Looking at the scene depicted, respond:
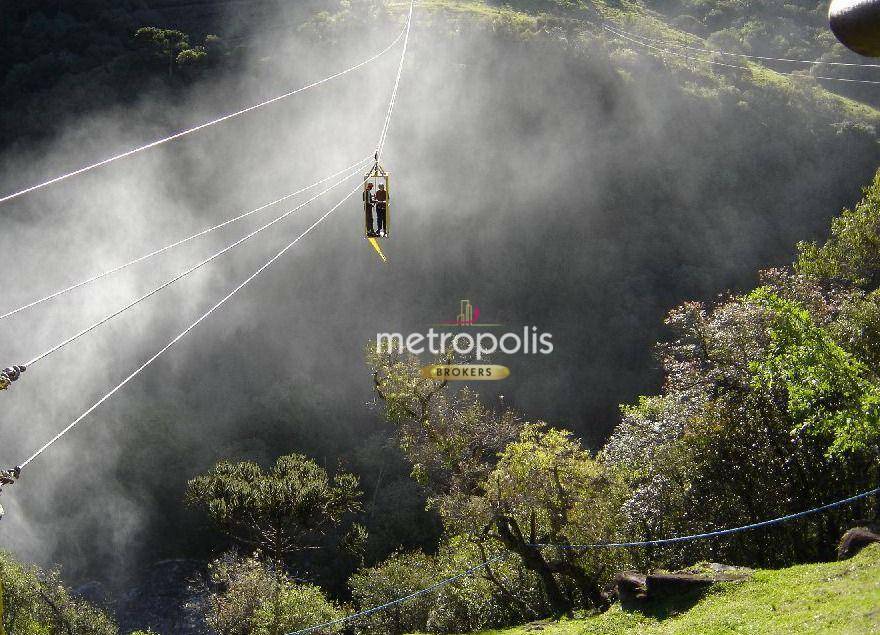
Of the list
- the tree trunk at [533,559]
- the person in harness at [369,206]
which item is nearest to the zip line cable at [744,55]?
the person in harness at [369,206]

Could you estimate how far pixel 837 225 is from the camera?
21.5 m

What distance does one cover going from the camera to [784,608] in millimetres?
10883

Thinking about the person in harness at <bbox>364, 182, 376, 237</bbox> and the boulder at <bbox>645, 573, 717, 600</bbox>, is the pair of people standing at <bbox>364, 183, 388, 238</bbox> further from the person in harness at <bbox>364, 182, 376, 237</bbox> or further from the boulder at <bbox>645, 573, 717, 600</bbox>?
the boulder at <bbox>645, 573, 717, 600</bbox>

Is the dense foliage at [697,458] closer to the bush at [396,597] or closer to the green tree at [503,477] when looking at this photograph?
the green tree at [503,477]

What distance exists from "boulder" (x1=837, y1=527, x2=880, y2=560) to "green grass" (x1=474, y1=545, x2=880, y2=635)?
0.81 ft

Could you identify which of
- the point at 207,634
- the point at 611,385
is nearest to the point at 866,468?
the point at 207,634

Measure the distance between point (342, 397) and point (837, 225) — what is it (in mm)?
28447

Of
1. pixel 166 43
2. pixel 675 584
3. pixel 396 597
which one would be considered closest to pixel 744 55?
pixel 166 43

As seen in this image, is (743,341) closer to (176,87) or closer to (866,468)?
(866,468)

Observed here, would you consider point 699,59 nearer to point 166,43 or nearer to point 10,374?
point 166,43

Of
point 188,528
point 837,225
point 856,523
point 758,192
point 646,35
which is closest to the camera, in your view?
point 856,523

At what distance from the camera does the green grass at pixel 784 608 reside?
31.5 feet

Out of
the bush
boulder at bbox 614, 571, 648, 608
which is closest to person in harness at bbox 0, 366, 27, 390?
boulder at bbox 614, 571, 648, 608

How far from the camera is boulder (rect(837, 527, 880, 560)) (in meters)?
12.1
